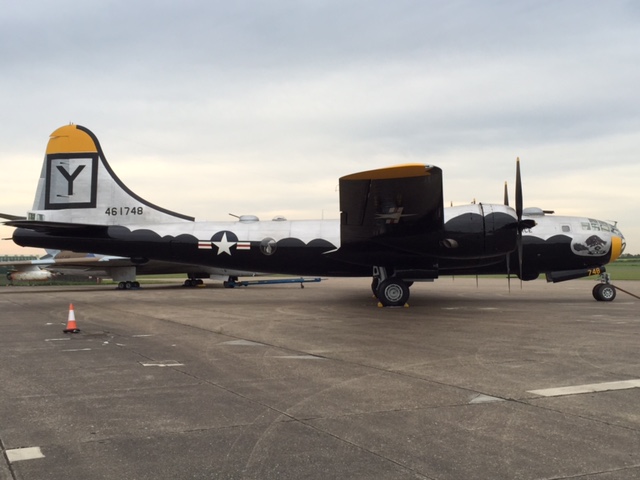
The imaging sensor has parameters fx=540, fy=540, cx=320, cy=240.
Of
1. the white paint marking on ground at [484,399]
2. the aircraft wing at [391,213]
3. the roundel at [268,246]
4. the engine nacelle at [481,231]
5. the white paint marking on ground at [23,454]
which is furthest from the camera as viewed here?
the roundel at [268,246]

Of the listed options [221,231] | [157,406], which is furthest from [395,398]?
[221,231]

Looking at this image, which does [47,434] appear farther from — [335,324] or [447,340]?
[335,324]

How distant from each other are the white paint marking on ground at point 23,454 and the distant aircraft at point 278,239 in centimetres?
1512

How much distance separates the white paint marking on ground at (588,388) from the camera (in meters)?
6.96

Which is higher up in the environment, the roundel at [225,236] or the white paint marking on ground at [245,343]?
the roundel at [225,236]

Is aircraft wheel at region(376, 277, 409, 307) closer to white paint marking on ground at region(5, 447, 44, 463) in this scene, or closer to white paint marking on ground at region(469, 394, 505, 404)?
white paint marking on ground at region(469, 394, 505, 404)

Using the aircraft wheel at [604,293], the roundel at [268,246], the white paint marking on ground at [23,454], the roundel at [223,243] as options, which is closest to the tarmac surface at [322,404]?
the white paint marking on ground at [23,454]

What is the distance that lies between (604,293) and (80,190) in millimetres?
22202

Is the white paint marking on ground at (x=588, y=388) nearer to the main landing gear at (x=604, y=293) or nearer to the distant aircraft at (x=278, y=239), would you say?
the distant aircraft at (x=278, y=239)

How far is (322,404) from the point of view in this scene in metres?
6.50

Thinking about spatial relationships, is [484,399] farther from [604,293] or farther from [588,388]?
[604,293]

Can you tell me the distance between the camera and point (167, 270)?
39.2 m

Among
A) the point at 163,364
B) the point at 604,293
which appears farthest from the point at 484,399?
the point at 604,293

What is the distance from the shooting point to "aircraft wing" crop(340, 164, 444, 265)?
16.2m
